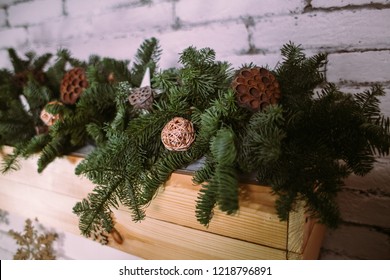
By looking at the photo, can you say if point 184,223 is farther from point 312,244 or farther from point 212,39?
point 212,39

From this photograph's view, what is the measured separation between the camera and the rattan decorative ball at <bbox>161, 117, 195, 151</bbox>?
1.50ft

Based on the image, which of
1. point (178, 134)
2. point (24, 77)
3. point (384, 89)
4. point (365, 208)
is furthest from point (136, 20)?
point (365, 208)

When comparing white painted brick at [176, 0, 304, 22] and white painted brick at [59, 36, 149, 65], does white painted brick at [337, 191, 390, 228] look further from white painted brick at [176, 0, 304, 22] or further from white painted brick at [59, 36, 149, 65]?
white painted brick at [59, 36, 149, 65]

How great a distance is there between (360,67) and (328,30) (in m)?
0.12

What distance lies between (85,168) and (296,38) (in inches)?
23.2

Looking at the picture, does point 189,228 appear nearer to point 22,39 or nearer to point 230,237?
point 230,237

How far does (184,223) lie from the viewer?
54 centimetres

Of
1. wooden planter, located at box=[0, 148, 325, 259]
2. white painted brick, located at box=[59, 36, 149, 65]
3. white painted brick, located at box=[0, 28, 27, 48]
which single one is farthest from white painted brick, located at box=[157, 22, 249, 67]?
white painted brick, located at box=[0, 28, 27, 48]

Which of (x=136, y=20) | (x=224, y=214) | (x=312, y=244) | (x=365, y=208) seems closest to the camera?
(x=224, y=214)

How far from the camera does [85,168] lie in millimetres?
483

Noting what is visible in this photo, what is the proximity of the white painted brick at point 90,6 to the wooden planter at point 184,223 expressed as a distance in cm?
57

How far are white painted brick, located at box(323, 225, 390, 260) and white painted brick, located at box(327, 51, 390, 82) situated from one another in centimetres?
38

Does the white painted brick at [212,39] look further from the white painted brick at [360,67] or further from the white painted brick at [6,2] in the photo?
the white painted brick at [6,2]
